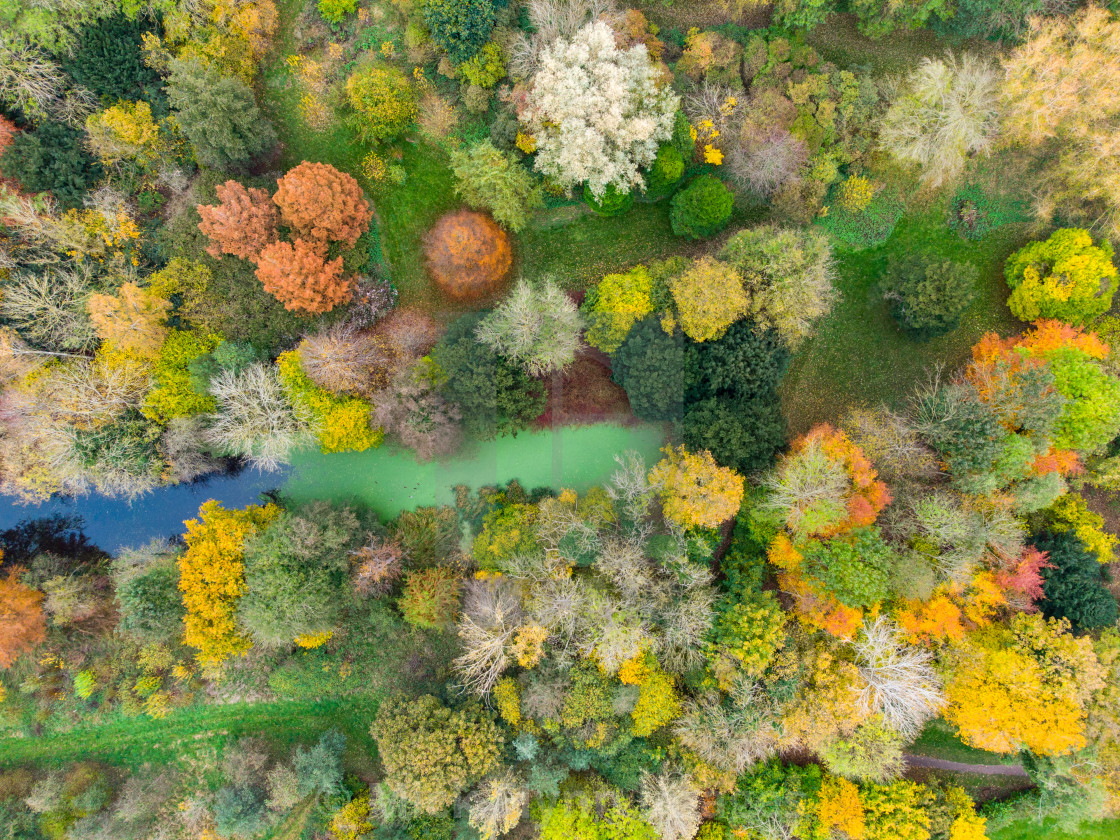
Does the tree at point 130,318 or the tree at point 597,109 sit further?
the tree at point 130,318

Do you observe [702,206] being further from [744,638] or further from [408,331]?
[744,638]

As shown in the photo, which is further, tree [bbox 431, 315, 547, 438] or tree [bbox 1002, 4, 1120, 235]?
tree [bbox 431, 315, 547, 438]

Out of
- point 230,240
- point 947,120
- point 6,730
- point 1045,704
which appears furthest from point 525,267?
point 6,730

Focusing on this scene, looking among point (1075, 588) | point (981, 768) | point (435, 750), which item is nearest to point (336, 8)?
point (435, 750)

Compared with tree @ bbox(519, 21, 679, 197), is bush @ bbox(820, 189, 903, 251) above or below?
below

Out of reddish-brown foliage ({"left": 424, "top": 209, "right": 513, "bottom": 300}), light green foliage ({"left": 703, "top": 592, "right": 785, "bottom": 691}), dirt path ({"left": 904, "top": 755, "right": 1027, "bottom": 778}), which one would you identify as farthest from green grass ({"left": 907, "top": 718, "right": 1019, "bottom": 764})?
reddish-brown foliage ({"left": 424, "top": 209, "right": 513, "bottom": 300})

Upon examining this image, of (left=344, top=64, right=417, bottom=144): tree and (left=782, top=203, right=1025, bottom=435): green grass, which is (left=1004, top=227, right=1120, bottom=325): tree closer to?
(left=782, top=203, right=1025, bottom=435): green grass

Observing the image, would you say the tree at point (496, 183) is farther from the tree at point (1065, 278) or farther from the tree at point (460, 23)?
the tree at point (1065, 278)

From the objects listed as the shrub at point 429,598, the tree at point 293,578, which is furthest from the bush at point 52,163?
the shrub at point 429,598
